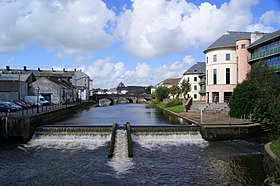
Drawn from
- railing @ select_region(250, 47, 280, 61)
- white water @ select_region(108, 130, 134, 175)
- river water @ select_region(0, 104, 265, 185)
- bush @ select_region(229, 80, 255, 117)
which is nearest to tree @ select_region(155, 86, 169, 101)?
railing @ select_region(250, 47, 280, 61)

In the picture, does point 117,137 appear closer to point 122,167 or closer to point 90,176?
point 122,167

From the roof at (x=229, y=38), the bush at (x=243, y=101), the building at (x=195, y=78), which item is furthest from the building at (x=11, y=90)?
the building at (x=195, y=78)

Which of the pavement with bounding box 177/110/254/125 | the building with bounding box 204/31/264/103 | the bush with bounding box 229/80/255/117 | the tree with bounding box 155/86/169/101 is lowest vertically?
the pavement with bounding box 177/110/254/125

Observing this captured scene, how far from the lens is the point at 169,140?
2569 cm

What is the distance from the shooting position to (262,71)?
99.7 feet

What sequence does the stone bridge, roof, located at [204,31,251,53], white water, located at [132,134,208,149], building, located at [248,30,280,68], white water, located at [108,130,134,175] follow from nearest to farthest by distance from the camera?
1. white water, located at [108,130,134,175]
2. white water, located at [132,134,208,149]
3. building, located at [248,30,280,68]
4. roof, located at [204,31,251,53]
5. the stone bridge

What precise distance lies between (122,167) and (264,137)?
1677 centimetres

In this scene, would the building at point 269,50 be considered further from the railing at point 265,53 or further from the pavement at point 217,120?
the pavement at point 217,120

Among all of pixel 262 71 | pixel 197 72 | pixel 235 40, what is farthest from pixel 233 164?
pixel 197 72

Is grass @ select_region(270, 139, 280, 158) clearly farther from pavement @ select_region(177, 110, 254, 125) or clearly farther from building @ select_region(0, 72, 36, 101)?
building @ select_region(0, 72, 36, 101)

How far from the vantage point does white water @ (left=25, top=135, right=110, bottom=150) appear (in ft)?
77.7

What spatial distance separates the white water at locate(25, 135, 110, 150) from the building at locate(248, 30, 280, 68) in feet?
Result: 95.5

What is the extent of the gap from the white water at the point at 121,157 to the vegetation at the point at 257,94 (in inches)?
527

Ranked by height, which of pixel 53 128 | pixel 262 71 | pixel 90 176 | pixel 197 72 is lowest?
pixel 90 176
